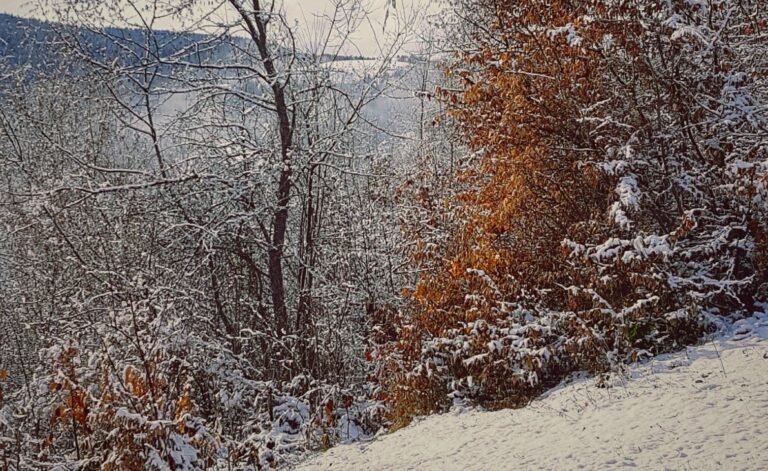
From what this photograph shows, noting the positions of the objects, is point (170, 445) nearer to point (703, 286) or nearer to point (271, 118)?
point (703, 286)

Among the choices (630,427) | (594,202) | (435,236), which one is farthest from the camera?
(435,236)

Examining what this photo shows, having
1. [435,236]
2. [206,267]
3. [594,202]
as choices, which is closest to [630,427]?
[594,202]

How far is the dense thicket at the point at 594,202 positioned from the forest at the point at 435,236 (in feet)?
0.13

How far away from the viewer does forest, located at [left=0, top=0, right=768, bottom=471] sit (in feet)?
23.2

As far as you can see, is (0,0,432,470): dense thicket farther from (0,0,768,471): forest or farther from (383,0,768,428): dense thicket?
(383,0,768,428): dense thicket

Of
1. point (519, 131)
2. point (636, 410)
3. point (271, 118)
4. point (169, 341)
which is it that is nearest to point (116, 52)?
point (271, 118)

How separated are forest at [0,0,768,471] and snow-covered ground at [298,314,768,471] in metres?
0.51

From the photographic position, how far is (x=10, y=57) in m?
16.6

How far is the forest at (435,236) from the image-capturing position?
7.07 m

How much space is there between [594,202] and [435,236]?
110 inches

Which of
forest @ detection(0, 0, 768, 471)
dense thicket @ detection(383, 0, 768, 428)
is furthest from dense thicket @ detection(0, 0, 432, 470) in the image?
dense thicket @ detection(383, 0, 768, 428)

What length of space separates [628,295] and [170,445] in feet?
18.4

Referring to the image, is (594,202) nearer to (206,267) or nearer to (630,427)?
(630,427)

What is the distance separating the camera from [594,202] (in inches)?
328
